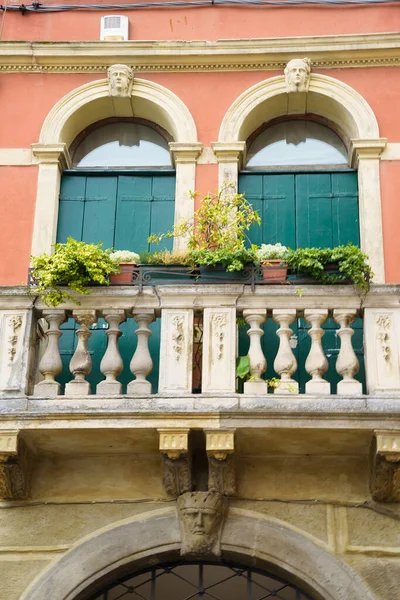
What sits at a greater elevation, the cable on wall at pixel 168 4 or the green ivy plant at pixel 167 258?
the cable on wall at pixel 168 4

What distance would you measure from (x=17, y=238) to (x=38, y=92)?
1.77 meters

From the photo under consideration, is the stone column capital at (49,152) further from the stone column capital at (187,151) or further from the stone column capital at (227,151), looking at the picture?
the stone column capital at (227,151)

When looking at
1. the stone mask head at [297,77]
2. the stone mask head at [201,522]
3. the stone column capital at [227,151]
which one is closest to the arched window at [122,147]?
the stone column capital at [227,151]

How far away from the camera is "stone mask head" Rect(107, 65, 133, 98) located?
433 inches

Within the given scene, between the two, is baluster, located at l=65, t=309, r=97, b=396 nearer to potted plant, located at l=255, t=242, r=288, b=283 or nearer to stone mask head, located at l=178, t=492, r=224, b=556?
stone mask head, located at l=178, t=492, r=224, b=556

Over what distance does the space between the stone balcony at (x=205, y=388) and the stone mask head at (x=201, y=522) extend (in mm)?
192

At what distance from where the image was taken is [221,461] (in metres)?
8.39

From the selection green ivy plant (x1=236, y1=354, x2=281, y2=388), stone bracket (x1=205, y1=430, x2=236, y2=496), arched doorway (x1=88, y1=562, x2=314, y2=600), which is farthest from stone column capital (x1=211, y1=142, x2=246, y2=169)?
arched doorway (x1=88, y1=562, x2=314, y2=600)

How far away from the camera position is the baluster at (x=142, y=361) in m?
8.52

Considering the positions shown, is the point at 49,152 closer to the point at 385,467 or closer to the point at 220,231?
the point at 220,231

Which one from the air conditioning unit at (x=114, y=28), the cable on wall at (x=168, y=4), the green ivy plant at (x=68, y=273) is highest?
the cable on wall at (x=168, y=4)

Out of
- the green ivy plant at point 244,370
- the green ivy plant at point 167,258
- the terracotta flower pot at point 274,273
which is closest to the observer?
the green ivy plant at point 244,370

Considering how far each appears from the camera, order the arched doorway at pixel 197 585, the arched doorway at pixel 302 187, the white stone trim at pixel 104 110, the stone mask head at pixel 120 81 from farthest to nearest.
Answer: the stone mask head at pixel 120 81
the white stone trim at pixel 104 110
the arched doorway at pixel 302 187
the arched doorway at pixel 197 585

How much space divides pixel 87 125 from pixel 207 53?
4.87 feet
